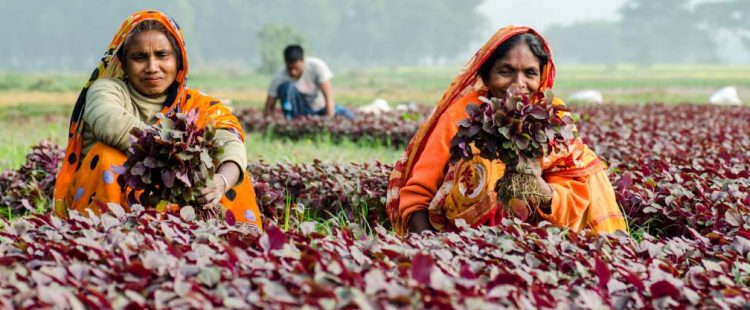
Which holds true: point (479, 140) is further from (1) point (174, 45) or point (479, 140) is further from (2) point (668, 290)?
(1) point (174, 45)

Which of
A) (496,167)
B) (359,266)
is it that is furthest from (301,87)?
(359,266)

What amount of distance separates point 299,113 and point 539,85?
22.1 feet

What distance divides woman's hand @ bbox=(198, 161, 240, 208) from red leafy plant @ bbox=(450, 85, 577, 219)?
3.03 feet

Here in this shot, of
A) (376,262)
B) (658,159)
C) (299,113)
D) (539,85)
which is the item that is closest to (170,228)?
(376,262)

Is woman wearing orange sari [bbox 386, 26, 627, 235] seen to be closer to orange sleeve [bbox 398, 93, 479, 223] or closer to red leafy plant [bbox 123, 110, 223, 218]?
orange sleeve [bbox 398, 93, 479, 223]

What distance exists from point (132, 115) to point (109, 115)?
0.10 m

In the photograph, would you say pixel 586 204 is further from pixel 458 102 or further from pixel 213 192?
pixel 213 192

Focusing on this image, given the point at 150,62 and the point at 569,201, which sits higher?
the point at 150,62

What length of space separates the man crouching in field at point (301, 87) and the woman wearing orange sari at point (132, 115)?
5630 mm

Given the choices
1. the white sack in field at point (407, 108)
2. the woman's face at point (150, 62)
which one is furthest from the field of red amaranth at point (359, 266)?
the white sack in field at point (407, 108)

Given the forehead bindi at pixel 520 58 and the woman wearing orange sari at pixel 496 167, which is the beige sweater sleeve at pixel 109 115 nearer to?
the woman wearing orange sari at pixel 496 167

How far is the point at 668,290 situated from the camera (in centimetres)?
218

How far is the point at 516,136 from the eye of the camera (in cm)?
307

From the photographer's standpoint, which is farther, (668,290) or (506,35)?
(506,35)
